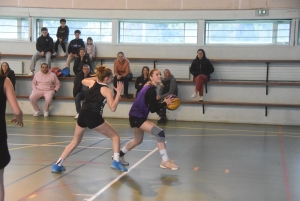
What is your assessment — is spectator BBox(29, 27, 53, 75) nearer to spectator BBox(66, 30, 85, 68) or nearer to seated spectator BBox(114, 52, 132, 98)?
spectator BBox(66, 30, 85, 68)

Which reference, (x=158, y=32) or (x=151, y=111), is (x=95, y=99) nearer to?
(x=151, y=111)

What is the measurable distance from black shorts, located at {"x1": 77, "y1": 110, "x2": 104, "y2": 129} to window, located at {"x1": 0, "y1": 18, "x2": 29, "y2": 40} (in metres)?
10.5

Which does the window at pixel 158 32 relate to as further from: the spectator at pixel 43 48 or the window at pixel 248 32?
the spectator at pixel 43 48

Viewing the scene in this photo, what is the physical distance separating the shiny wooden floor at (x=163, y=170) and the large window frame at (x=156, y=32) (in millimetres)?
5102

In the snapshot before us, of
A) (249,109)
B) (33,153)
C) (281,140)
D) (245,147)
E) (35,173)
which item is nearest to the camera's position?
(35,173)

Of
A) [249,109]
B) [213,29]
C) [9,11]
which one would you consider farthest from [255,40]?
[9,11]

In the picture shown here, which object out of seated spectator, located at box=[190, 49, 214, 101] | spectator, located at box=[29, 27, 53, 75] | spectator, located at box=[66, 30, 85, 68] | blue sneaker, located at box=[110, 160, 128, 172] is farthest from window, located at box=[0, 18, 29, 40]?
blue sneaker, located at box=[110, 160, 128, 172]

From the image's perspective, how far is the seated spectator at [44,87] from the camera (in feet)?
45.4

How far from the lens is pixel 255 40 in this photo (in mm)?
14156

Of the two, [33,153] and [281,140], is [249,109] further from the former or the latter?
[33,153]

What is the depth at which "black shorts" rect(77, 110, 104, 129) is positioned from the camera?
5910 millimetres

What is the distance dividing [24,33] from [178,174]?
11.2 meters

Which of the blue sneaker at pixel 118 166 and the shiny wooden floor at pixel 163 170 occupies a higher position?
the blue sneaker at pixel 118 166

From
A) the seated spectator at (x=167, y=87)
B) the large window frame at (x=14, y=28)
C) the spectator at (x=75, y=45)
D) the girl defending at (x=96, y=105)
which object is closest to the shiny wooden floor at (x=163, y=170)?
the girl defending at (x=96, y=105)
